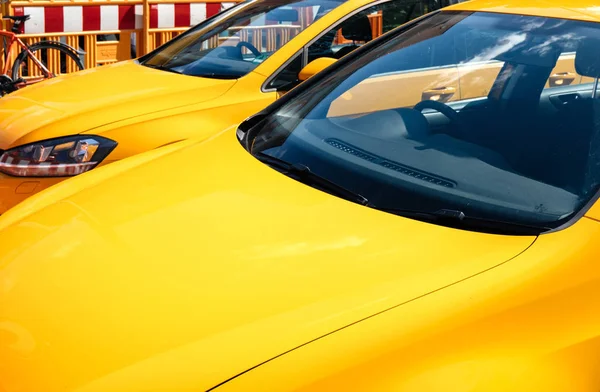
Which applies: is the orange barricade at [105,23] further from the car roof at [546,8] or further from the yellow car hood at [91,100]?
the car roof at [546,8]

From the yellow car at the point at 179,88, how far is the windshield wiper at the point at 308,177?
1485mm

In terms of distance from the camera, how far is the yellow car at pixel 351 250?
187cm

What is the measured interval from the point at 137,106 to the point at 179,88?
34 centimetres

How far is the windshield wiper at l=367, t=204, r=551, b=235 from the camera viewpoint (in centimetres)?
227

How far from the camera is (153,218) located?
2.48 metres

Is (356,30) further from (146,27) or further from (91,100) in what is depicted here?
(146,27)

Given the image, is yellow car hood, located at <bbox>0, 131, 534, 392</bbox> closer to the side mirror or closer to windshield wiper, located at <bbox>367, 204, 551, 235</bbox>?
windshield wiper, located at <bbox>367, 204, 551, 235</bbox>

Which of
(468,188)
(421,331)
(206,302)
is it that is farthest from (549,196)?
(206,302)

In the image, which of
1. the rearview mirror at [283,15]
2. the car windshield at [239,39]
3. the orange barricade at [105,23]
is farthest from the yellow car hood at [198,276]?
the orange barricade at [105,23]

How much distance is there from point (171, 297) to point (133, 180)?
91 cm

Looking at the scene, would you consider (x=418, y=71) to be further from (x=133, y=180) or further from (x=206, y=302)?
(x=206, y=302)

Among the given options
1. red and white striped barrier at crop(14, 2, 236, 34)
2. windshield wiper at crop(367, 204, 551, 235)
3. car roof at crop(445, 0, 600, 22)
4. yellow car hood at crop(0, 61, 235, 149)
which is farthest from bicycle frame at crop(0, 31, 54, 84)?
windshield wiper at crop(367, 204, 551, 235)

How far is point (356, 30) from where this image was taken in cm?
538

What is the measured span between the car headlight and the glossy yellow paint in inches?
1.5
